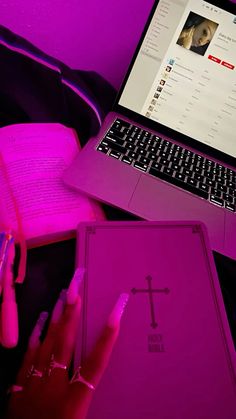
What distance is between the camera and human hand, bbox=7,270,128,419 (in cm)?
39

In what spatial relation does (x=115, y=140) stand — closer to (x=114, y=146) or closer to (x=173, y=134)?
(x=114, y=146)

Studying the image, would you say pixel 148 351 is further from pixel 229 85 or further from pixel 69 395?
pixel 229 85

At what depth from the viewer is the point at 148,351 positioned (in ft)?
1.49

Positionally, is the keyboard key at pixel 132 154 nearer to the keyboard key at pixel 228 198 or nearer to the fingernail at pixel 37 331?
the keyboard key at pixel 228 198

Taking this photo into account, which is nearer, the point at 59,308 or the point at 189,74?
the point at 59,308

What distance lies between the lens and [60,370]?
42 centimetres

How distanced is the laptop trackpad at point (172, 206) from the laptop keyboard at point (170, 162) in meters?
0.02

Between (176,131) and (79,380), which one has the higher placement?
(176,131)

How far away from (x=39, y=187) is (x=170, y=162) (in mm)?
270

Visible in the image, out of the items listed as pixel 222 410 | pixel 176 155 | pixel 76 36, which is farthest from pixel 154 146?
pixel 222 410

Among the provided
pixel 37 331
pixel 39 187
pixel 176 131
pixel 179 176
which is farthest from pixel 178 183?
pixel 37 331

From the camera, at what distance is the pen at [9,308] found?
430 mm

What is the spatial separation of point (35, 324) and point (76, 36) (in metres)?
0.61

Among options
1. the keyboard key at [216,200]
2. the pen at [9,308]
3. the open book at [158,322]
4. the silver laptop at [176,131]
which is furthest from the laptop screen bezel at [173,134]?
the pen at [9,308]
